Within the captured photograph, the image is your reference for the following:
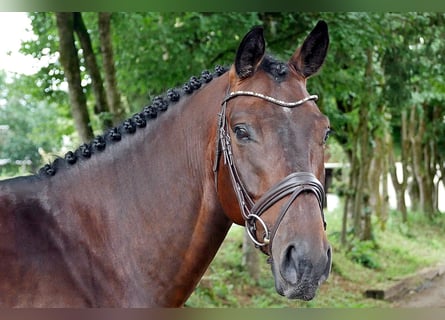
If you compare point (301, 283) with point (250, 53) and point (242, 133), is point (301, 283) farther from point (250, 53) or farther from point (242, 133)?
point (250, 53)

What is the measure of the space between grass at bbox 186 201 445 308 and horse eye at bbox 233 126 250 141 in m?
5.12

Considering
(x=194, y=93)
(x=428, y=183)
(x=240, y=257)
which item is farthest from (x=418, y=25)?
(x=428, y=183)

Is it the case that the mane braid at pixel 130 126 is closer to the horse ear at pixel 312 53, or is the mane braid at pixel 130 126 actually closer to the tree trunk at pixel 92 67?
the horse ear at pixel 312 53

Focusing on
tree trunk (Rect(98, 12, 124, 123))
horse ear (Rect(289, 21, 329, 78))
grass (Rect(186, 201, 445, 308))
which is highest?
horse ear (Rect(289, 21, 329, 78))

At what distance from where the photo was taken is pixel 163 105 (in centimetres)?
301

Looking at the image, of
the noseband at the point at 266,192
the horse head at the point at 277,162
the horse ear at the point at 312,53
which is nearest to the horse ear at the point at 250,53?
the horse head at the point at 277,162

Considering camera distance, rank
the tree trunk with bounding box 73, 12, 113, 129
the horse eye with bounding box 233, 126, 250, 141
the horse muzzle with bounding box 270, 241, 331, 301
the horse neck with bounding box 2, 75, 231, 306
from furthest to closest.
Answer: the tree trunk with bounding box 73, 12, 113, 129 → the horse neck with bounding box 2, 75, 231, 306 → the horse eye with bounding box 233, 126, 250, 141 → the horse muzzle with bounding box 270, 241, 331, 301

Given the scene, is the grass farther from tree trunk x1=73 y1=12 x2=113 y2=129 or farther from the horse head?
the horse head

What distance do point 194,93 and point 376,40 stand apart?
21.1 ft

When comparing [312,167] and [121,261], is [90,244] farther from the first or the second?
[312,167]

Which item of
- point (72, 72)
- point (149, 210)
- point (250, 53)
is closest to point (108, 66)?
point (72, 72)

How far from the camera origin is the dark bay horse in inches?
96.8

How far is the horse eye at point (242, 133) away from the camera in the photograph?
258 cm

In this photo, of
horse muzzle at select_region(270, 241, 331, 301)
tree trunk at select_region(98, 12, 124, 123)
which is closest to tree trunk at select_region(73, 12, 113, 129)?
tree trunk at select_region(98, 12, 124, 123)
